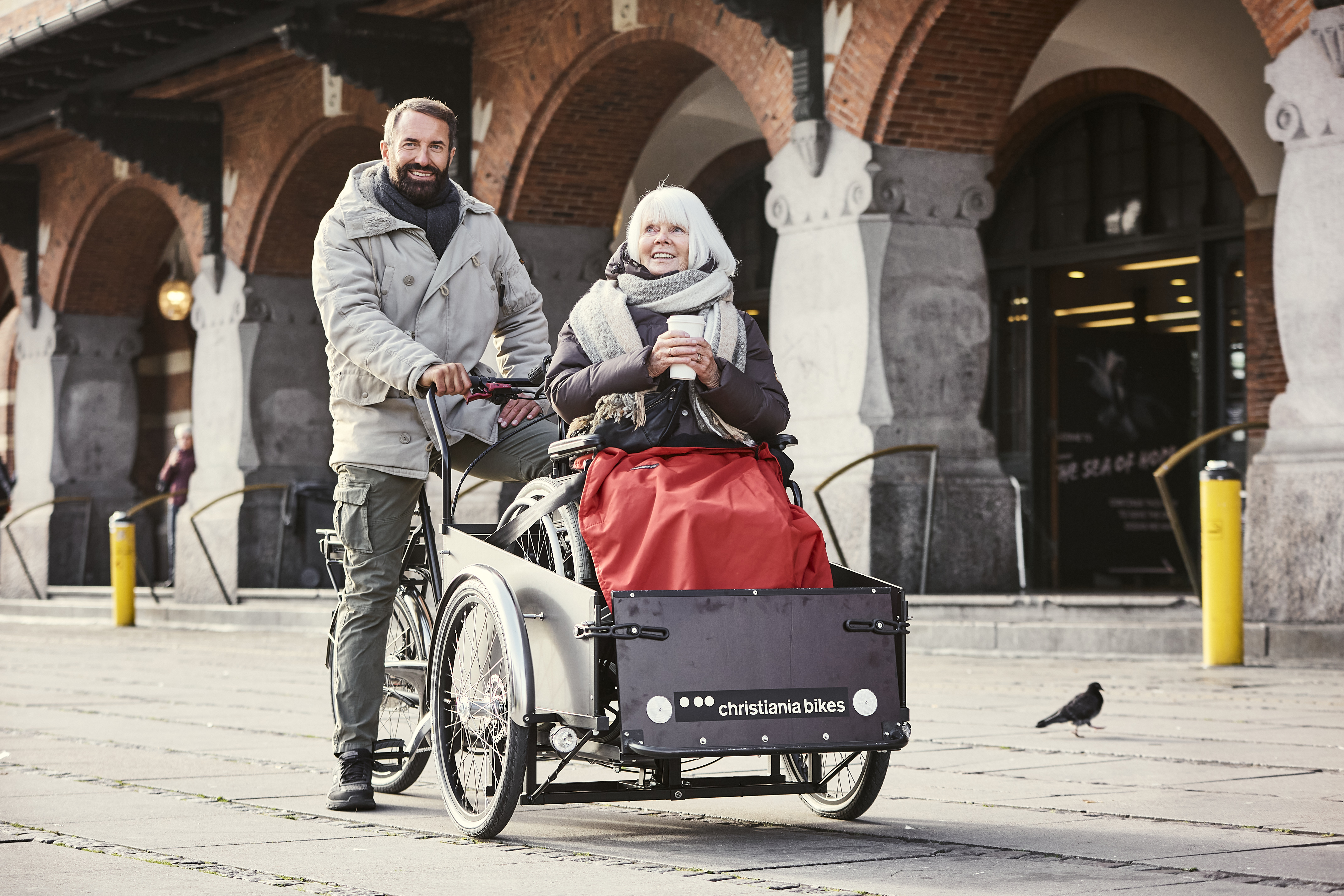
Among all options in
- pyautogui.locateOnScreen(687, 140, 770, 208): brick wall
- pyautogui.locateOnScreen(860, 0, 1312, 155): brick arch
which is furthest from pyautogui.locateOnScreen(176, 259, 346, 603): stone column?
pyautogui.locateOnScreen(860, 0, 1312, 155): brick arch

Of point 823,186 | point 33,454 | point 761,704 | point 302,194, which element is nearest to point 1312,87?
point 823,186

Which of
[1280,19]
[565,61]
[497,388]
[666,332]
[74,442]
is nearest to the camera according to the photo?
[666,332]

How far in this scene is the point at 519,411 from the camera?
5.07 metres

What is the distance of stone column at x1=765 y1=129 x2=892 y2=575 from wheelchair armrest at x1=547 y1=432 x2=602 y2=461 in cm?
758

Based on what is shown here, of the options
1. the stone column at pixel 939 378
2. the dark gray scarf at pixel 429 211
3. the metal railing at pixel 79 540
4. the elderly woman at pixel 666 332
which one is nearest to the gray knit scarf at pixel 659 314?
the elderly woman at pixel 666 332

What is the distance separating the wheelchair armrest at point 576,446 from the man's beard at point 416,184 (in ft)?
2.98

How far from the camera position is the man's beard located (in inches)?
199

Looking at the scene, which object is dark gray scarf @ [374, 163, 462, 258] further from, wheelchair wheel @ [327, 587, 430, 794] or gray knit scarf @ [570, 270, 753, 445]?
wheelchair wheel @ [327, 587, 430, 794]

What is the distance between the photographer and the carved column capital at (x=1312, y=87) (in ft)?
30.9

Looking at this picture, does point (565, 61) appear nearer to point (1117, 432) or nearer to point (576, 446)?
point (1117, 432)

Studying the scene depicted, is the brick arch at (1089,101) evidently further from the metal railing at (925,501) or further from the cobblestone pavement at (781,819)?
the cobblestone pavement at (781,819)

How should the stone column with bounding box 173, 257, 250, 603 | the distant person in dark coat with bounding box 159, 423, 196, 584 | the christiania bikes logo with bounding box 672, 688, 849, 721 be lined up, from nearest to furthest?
the christiania bikes logo with bounding box 672, 688, 849, 721, the stone column with bounding box 173, 257, 250, 603, the distant person in dark coat with bounding box 159, 423, 196, 584

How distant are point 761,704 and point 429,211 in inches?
71.2

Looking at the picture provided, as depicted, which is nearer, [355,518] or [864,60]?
[355,518]
